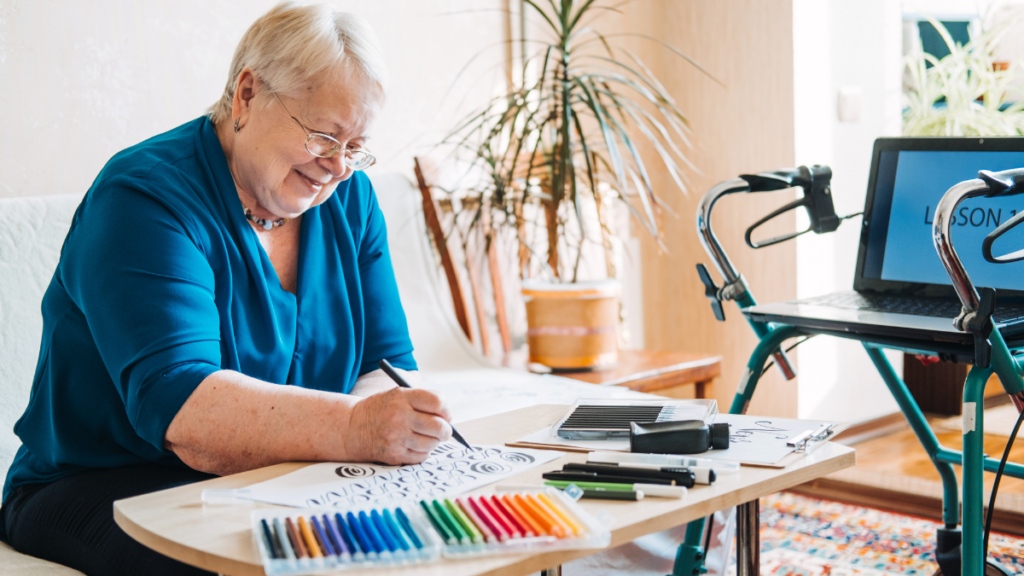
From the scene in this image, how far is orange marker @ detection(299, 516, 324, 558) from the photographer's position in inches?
24.8

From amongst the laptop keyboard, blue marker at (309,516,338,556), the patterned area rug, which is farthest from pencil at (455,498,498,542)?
the patterned area rug

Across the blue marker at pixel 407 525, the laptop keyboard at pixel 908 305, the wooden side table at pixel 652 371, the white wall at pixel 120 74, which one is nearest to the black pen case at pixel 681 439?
the blue marker at pixel 407 525

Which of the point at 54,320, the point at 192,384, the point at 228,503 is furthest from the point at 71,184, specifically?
the point at 228,503

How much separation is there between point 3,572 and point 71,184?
43.3 inches

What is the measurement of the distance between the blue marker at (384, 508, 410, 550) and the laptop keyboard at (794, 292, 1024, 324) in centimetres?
92

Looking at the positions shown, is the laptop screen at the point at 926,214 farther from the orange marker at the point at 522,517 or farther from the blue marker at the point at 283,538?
the blue marker at the point at 283,538

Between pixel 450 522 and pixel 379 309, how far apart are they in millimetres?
684

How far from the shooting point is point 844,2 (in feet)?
8.89

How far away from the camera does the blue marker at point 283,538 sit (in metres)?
0.63

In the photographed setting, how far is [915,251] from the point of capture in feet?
4.91

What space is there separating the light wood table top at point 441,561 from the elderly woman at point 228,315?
0.10m

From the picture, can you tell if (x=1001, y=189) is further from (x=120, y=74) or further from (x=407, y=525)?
(x=120, y=74)

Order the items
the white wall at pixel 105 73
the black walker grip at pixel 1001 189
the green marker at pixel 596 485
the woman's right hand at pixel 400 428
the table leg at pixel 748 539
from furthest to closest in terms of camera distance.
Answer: the white wall at pixel 105 73
the black walker grip at pixel 1001 189
the table leg at pixel 748 539
the woman's right hand at pixel 400 428
the green marker at pixel 596 485

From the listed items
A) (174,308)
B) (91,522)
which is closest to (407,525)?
(174,308)
